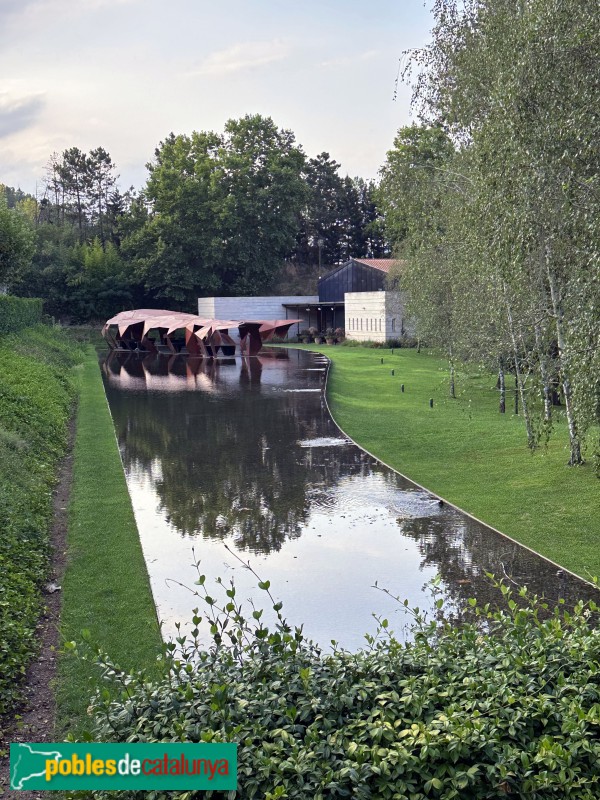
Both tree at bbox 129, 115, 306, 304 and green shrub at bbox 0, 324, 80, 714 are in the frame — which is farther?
tree at bbox 129, 115, 306, 304

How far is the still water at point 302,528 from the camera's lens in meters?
8.73

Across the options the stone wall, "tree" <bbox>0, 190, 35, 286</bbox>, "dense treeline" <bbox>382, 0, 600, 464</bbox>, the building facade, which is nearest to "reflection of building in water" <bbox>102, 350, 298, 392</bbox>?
"tree" <bbox>0, 190, 35, 286</bbox>

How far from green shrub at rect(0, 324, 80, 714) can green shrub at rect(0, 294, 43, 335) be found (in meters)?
7.05

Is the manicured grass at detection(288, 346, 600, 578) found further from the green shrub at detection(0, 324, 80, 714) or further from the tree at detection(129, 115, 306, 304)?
the tree at detection(129, 115, 306, 304)

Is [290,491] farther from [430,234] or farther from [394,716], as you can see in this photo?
[430,234]

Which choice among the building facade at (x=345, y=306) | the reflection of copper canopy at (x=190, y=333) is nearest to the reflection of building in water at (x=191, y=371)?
the reflection of copper canopy at (x=190, y=333)

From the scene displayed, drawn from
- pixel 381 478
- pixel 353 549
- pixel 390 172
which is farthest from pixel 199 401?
pixel 353 549

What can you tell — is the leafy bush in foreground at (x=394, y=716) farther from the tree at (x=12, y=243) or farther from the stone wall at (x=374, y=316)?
the stone wall at (x=374, y=316)

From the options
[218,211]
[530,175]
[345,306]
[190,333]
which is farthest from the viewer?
[218,211]

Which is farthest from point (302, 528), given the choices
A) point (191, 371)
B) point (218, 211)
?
point (218, 211)

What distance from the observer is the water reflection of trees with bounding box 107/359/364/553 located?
11.8m

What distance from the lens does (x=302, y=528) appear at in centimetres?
1137

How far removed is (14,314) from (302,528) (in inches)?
1042

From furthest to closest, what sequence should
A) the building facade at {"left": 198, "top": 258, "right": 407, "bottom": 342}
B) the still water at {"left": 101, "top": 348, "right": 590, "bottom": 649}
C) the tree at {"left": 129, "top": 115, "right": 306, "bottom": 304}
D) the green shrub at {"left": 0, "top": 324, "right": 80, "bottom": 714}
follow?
the tree at {"left": 129, "top": 115, "right": 306, "bottom": 304} → the building facade at {"left": 198, "top": 258, "right": 407, "bottom": 342} → the still water at {"left": 101, "top": 348, "right": 590, "bottom": 649} → the green shrub at {"left": 0, "top": 324, "right": 80, "bottom": 714}
